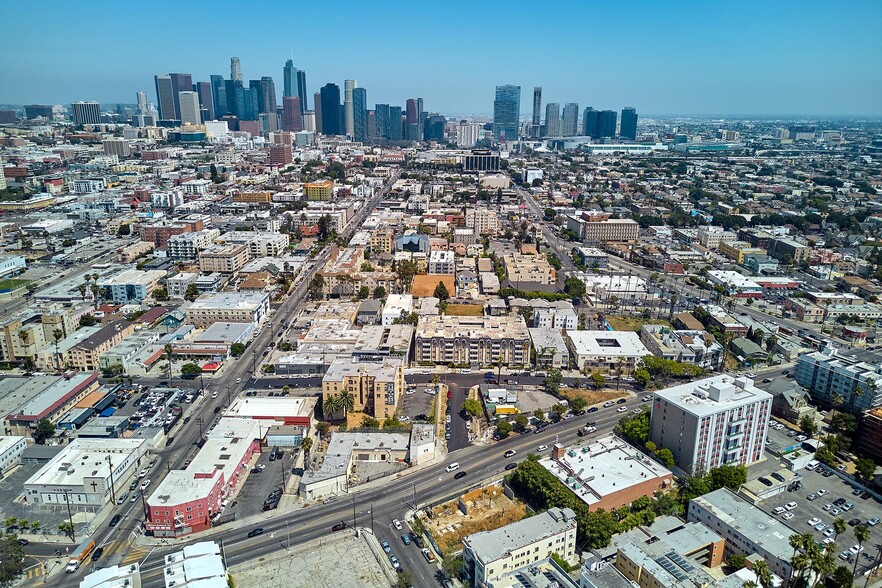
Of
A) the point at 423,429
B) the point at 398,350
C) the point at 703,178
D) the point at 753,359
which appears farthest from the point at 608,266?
the point at 703,178

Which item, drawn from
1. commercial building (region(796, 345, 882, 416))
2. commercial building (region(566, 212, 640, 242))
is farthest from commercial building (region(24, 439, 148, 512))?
commercial building (region(566, 212, 640, 242))

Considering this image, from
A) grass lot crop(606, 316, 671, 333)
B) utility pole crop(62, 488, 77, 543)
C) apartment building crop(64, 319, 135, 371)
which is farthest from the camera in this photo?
grass lot crop(606, 316, 671, 333)

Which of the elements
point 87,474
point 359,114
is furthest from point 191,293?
point 359,114

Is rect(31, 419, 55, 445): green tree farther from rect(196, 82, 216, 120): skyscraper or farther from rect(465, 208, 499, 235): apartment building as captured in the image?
rect(196, 82, 216, 120): skyscraper

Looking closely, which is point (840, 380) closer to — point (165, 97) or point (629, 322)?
point (629, 322)

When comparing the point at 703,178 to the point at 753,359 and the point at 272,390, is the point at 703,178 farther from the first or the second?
the point at 272,390

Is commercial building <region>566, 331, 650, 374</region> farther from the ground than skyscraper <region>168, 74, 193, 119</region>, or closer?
closer
